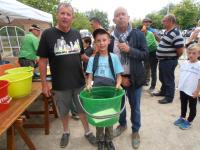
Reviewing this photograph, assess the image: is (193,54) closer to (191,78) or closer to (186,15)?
(191,78)

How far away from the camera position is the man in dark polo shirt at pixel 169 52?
4.79m

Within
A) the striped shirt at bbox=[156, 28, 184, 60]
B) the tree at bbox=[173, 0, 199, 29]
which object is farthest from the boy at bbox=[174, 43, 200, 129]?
the tree at bbox=[173, 0, 199, 29]

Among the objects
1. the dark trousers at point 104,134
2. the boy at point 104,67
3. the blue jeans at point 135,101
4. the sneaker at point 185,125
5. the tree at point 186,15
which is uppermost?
the tree at point 186,15

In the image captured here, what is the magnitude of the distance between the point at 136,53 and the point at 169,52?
2312 millimetres

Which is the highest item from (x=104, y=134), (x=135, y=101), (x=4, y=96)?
(x=4, y=96)

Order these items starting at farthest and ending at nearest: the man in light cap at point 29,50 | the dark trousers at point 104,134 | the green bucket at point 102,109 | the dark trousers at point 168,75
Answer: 1. the man in light cap at point 29,50
2. the dark trousers at point 168,75
3. the dark trousers at point 104,134
4. the green bucket at point 102,109

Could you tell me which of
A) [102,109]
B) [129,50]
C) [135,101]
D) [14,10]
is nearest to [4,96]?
[102,109]

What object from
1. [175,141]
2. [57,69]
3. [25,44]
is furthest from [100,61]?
[25,44]

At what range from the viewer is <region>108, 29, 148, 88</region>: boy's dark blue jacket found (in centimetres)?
286

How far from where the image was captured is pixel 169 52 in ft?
16.1

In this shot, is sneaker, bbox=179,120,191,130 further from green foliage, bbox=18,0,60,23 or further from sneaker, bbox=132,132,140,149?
green foliage, bbox=18,0,60,23

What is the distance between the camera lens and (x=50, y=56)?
3035 mm

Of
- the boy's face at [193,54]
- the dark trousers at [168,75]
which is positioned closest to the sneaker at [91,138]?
the boy's face at [193,54]

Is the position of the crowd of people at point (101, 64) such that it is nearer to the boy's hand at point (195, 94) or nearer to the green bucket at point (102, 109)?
the boy's hand at point (195, 94)
